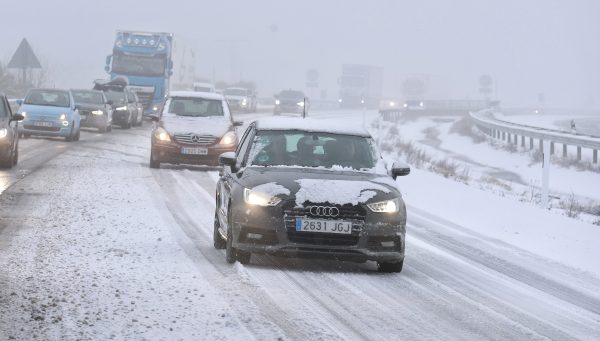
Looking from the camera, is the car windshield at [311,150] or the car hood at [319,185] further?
the car windshield at [311,150]

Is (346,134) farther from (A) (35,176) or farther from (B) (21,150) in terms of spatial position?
(B) (21,150)

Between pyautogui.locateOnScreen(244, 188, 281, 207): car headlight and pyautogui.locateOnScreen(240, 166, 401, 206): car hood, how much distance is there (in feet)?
0.13

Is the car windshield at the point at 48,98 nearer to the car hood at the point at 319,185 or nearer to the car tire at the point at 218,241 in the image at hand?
the car tire at the point at 218,241

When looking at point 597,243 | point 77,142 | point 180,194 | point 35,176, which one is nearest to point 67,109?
point 77,142

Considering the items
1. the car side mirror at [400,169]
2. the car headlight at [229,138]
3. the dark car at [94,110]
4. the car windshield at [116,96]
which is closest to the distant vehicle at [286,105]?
the car windshield at [116,96]

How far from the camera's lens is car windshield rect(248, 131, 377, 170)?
10281mm

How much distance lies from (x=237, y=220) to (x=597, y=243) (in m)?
5.69

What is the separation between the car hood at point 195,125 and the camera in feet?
69.6

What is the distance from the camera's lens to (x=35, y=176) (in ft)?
59.6

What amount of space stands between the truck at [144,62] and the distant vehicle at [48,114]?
602 inches

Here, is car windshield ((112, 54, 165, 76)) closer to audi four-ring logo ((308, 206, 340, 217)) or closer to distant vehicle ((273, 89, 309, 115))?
distant vehicle ((273, 89, 309, 115))

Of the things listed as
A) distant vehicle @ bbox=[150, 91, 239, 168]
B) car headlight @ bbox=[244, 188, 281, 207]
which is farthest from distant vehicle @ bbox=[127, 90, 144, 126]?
car headlight @ bbox=[244, 188, 281, 207]

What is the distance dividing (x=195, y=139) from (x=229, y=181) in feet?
35.5

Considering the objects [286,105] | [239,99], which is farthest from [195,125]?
[239,99]
